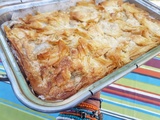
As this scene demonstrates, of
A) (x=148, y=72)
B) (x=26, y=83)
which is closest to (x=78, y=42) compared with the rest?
(x=26, y=83)

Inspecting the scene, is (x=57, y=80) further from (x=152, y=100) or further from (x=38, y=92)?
(x=152, y=100)

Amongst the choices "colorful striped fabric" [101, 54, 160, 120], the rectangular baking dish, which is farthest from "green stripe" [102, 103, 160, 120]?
the rectangular baking dish

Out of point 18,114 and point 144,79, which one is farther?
point 144,79

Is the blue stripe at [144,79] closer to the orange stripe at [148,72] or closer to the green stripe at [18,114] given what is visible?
the orange stripe at [148,72]

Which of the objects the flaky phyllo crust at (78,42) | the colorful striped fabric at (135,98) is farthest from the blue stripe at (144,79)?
the flaky phyllo crust at (78,42)

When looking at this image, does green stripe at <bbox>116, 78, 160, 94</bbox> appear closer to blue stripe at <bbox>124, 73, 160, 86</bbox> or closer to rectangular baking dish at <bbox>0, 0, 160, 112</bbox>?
blue stripe at <bbox>124, 73, 160, 86</bbox>

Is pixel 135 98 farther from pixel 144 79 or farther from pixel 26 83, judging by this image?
pixel 26 83
